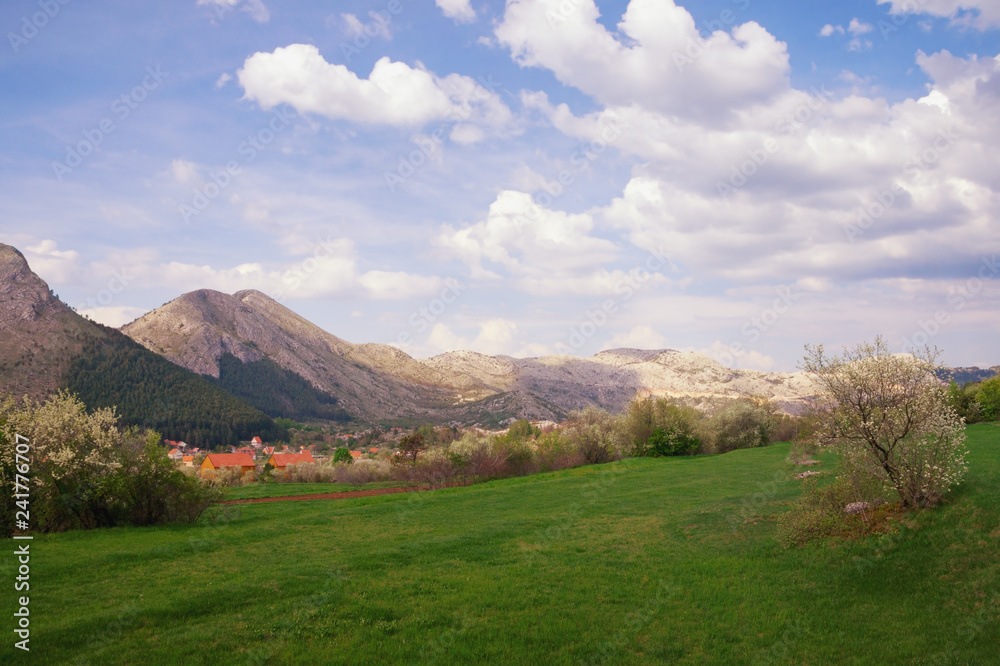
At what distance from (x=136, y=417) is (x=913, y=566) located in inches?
5586

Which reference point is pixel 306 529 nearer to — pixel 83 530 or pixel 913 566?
pixel 83 530

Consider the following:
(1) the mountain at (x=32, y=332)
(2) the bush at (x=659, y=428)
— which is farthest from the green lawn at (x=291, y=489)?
(1) the mountain at (x=32, y=332)

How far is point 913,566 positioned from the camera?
13.7m

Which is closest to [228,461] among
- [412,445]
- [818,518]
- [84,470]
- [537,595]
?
[412,445]

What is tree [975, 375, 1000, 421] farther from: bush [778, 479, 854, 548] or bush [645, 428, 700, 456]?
bush [778, 479, 854, 548]

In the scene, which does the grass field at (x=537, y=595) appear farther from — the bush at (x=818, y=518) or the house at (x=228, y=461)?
the house at (x=228, y=461)

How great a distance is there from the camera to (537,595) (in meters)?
14.6

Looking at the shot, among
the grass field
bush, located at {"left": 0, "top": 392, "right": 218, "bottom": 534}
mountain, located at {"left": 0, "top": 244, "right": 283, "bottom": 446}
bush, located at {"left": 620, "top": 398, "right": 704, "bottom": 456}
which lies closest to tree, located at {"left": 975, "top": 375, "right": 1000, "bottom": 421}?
bush, located at {"left": 620, "top": 398, "right": 704, "bottom": 456}

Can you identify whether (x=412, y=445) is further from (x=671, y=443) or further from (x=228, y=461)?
(x=228, y=461)

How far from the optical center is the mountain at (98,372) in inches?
4724

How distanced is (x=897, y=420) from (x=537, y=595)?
12044 mm

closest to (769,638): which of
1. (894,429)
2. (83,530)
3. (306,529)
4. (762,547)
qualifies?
(762,547)

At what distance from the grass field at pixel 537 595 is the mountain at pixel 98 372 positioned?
393 ft

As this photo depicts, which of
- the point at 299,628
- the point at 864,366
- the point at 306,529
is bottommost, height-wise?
the point at 306,529
